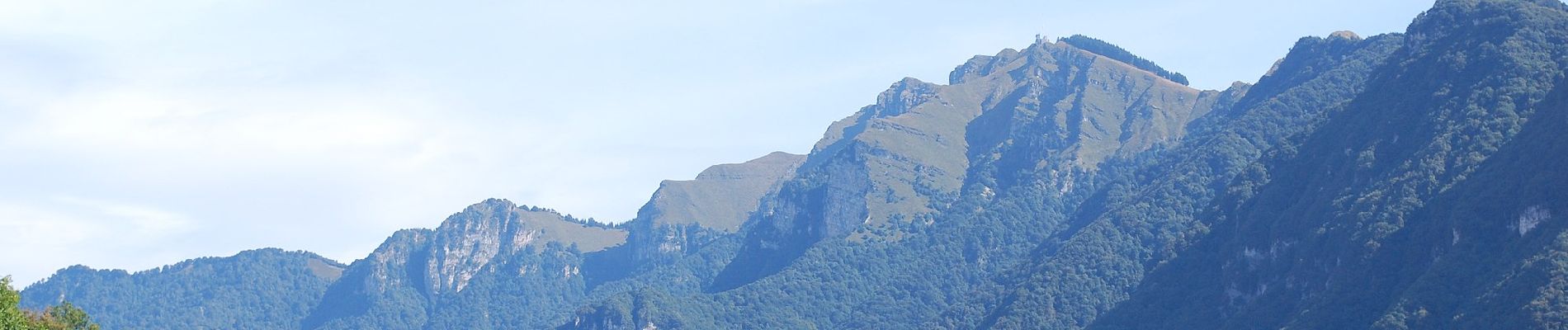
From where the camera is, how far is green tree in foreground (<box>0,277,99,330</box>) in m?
111

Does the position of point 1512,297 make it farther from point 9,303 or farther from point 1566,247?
point 9,303

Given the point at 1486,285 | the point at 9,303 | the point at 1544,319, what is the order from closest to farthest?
the point at 9,303 < the point at 1544,319 < the point at 1486,285

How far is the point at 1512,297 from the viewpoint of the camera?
7510 inches

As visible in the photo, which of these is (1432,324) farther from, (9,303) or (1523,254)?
(9,303)

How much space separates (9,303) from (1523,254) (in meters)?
140

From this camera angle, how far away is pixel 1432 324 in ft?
654

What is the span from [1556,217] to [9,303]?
474 feet

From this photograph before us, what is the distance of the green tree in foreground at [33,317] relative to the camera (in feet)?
365

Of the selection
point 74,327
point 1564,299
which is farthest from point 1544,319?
point 74,327

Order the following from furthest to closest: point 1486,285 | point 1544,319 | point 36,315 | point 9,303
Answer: point 1486,285
point 1544,319
point 36,315
point 9,303

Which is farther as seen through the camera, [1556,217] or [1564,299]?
[1556,217]

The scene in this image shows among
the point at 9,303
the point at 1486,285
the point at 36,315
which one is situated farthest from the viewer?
the point at 1486,285

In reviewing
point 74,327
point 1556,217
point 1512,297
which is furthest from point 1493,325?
point 74,327

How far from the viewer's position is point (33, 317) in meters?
129
